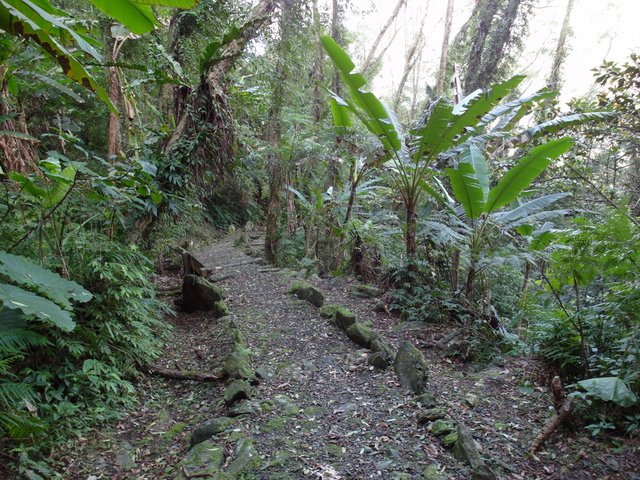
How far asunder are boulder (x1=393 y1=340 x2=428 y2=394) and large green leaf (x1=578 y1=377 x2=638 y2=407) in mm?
1463

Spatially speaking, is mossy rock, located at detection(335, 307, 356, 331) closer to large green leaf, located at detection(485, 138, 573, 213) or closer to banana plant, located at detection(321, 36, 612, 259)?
banana plant, located at detection(321, 36, 612, 259)

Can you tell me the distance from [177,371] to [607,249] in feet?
13.4

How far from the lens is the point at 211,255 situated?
33.3 ft

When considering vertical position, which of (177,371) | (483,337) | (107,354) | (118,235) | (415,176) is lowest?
(177,371)

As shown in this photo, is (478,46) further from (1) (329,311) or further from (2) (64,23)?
(2) (64,23)

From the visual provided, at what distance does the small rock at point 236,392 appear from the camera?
335 centimetres

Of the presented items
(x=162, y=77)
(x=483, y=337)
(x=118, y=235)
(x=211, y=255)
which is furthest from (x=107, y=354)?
(x=211, y=255)

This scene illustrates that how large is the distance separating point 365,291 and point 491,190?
108 inches

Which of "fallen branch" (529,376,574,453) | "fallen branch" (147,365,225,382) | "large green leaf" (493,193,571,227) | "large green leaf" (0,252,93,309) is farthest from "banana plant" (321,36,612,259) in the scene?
"large green leaf" (0,252,93,309)

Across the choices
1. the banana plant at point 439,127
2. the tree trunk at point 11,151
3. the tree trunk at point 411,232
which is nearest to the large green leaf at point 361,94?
the banana plant at point 439,127

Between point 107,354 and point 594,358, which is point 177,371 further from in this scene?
point 594,358

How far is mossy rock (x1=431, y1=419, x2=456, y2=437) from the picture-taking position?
9.29 ft

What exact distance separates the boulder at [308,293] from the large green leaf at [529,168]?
2.95 metres

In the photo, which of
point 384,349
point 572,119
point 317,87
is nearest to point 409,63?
point 317,87
